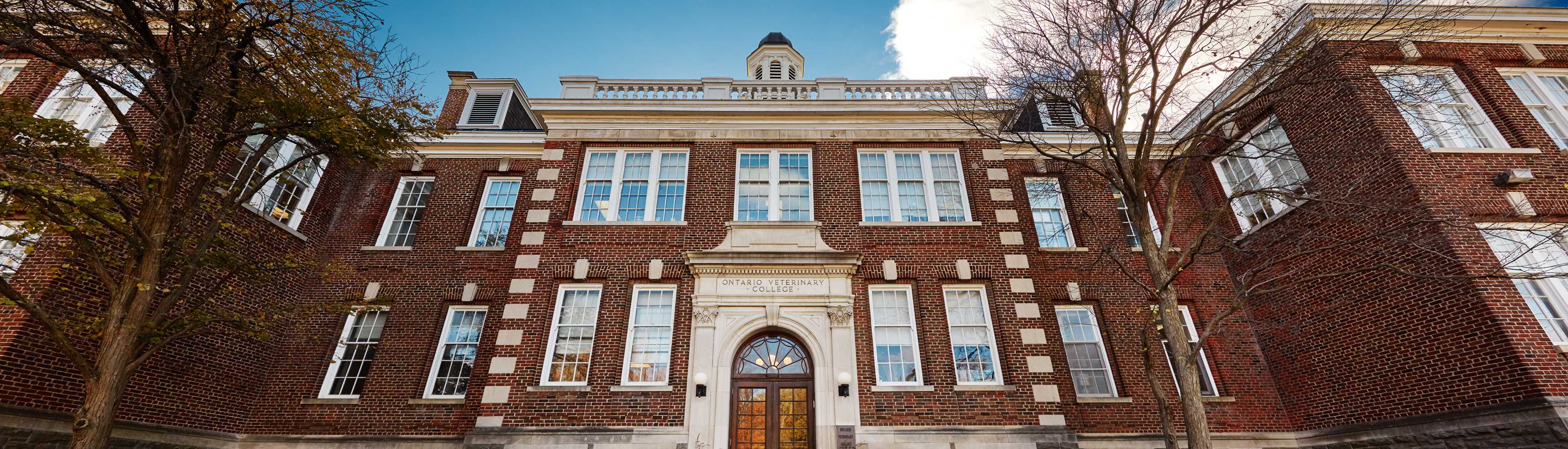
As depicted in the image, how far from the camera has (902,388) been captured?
458 inches

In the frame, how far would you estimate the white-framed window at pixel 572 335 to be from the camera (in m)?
11.9

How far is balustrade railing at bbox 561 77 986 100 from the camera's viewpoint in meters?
15.2

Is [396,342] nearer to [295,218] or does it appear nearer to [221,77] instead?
[295,218]

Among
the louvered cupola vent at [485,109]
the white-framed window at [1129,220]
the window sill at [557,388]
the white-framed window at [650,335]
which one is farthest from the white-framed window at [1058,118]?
the louvered cupola vent at [485,109]

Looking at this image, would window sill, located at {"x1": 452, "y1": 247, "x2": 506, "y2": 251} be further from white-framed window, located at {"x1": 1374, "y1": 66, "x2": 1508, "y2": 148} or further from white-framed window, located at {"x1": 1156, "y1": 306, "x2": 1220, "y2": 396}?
white-framed window, located at {"x1": 1374, "y1": 66, "x2": 1508, "y2": 148}

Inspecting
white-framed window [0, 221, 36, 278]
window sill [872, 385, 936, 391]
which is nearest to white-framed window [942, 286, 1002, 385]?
window sill [872, 385, 936, 391]

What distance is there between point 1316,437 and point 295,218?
23.1 metres

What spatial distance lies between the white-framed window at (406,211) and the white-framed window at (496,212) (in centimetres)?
139

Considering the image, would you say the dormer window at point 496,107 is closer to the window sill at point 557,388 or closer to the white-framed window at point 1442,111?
the window sill at point 557,388

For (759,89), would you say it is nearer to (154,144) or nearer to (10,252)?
(154,144)

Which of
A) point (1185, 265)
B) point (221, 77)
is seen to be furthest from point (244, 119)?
point (1185, 265)

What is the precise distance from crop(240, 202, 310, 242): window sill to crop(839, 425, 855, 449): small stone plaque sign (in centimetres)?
1297

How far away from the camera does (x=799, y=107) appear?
14820mm

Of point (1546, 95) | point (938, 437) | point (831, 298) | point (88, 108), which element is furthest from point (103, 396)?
point (1546, 95)
